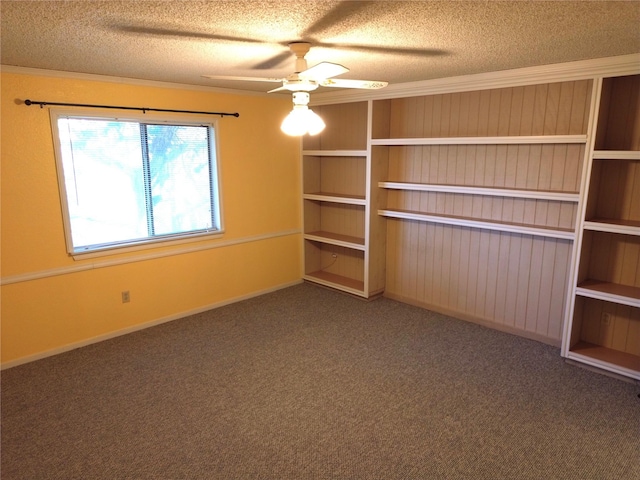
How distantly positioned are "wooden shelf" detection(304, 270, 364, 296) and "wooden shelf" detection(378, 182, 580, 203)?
3.96ft

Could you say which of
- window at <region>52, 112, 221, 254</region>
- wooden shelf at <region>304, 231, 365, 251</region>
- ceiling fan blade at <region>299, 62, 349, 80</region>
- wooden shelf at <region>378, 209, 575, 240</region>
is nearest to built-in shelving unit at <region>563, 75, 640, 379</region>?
wooden shelf at <region>378, 209, 575, 240</region>

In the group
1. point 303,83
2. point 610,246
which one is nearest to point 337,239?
point 610,246

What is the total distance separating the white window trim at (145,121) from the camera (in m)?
3.48

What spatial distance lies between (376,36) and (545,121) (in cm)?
202

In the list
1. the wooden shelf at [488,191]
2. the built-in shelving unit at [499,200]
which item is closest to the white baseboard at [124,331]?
the built-in shelving unit at [499,200]

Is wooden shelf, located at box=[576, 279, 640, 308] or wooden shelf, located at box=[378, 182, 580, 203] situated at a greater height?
wooden shelf, located at box=[378, 182, 580, 203]

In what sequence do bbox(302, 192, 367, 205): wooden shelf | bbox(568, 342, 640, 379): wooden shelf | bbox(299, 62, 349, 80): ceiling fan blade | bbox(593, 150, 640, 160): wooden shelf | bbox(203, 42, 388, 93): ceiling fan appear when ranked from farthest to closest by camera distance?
bbox(302, 192, 367, 205): wooden shelf, bbox(568, 342, 640, 379): wooden shelf, bbox(593, 150, 640, 160): wooden shelf, bbox(203, 42, 388, 93): ceiling fan, bbox(299, 62, 349, 80): ceiling fan blade

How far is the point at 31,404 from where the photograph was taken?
2.95 metres

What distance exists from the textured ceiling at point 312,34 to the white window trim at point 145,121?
16.1 inches

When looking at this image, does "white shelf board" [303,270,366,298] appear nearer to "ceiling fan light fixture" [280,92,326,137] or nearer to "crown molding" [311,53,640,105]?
"crown molding" [311,53,640,105]

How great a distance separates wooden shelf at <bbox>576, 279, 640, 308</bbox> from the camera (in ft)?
10.2

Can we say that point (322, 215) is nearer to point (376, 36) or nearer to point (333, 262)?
point (333, 262)

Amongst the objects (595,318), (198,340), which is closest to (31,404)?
(198,340)

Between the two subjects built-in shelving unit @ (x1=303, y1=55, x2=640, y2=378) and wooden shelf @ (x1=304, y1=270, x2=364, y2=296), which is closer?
built-in shelving unit @ (x1=303, y1=55, x2=640, y2=378)
